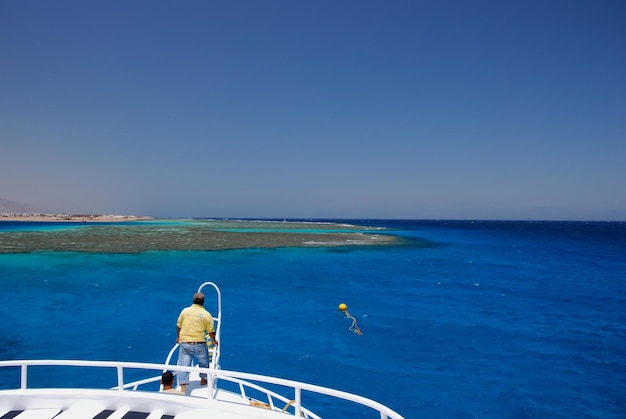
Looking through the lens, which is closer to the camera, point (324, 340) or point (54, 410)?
point (54, 410)

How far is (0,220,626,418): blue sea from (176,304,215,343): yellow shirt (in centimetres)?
450

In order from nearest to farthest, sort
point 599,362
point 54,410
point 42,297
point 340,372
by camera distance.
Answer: point 54,410 → point 340,372 → point 599,362 → point 42,297

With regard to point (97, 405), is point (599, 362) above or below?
below

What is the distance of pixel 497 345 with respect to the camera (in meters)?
14.8

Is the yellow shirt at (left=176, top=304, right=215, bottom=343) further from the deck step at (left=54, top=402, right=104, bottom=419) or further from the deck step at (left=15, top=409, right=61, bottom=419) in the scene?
the deck step at (left=15, top=409, right=61, bottom=419)

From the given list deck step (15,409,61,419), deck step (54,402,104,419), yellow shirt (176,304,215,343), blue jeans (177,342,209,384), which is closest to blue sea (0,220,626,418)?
blue jeans (177,342,209,384)

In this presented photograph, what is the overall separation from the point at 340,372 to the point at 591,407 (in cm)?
694

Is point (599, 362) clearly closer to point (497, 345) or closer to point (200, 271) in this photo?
point (497, 345)

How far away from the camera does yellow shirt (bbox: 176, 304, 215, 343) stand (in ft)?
25.1

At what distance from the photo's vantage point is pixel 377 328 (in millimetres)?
16547

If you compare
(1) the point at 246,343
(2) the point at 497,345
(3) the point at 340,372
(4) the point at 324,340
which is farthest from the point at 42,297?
(2) the point at 497,345

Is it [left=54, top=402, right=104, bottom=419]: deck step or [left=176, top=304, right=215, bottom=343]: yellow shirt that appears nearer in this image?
[left=54, top=402, right=104, bottom=419]: deck step

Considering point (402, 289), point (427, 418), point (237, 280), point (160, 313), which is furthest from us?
point (237, 280)

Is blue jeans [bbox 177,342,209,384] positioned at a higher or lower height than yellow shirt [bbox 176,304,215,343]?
lower
